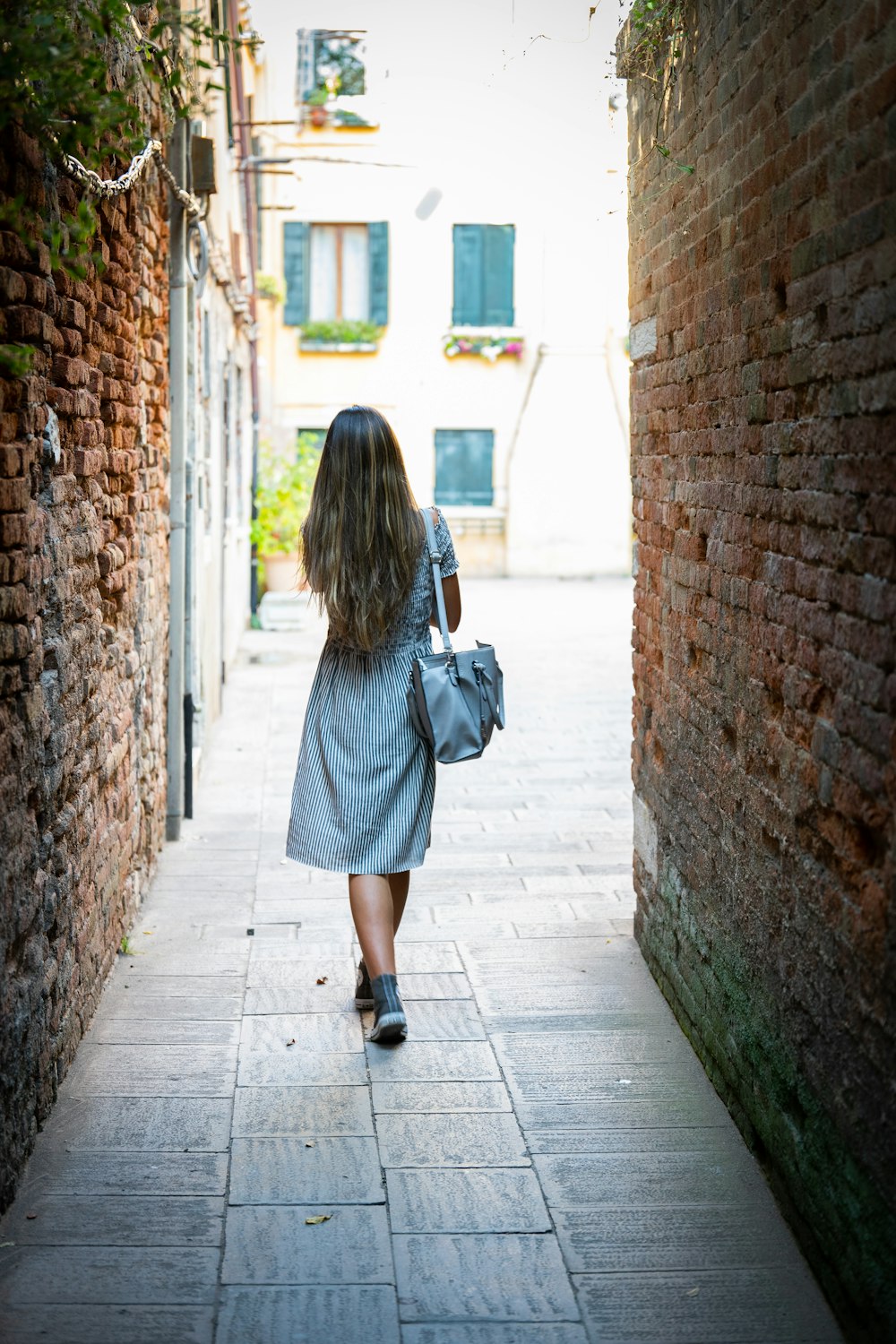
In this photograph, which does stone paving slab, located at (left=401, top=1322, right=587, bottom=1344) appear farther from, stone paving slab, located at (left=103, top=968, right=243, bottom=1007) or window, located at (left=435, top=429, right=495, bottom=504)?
window, located at (left=435, top=429, right=495, bottom=504)

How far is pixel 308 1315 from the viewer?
292 cm

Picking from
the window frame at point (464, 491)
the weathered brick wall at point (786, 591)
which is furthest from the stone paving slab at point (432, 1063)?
the window frame at point (464, 491)

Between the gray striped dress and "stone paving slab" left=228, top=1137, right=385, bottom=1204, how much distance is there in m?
0.96

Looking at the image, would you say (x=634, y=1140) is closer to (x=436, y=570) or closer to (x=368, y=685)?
(x=368, y=685)

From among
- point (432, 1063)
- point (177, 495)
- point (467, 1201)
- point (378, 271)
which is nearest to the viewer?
point (467, 1201)

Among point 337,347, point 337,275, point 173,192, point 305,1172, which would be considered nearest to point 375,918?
point 305,1172

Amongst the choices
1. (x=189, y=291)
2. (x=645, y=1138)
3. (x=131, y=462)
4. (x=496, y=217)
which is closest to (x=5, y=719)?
(x=645, y=1138)

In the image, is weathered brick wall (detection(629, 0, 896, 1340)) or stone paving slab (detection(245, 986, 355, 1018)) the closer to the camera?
weathered brick wall (detection(629, 0, 896, 1340))

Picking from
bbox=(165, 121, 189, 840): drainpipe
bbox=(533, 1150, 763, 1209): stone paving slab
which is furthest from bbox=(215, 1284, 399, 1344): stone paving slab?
bbox=(165, 121, 189, 840): drainpipe

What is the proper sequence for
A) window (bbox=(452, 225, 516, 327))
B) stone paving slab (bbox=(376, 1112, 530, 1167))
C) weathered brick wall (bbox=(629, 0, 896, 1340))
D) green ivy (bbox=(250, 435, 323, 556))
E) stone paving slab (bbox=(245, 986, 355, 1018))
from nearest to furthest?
weathered brick wall (bbox=(629, 0, 896, 1340))
stone paving slab (bbox=(376, 1112, 530, 1167))
stone paving slab (bbox=(245, 986, 355, 1018))
green ivy (bbox=(250, 435, 323, 556))
window (bbox=(452, 225, 516, 327))

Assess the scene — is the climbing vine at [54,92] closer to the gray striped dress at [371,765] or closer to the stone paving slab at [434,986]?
the gray striped dress at [371,765]

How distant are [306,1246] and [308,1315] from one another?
27 cm

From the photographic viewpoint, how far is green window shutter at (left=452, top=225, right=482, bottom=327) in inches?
938

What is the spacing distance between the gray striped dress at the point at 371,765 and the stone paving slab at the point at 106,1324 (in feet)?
5.56
